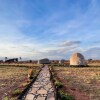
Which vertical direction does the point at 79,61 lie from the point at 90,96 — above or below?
above

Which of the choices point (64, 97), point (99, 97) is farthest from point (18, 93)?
point (99, 97)

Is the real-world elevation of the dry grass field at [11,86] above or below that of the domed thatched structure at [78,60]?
below

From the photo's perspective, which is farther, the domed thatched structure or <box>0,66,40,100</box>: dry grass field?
the domed thatched structure

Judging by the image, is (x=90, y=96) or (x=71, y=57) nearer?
(x=90, y=96)

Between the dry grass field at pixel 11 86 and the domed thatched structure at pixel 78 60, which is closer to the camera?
the dry grass field at pixel 11 86

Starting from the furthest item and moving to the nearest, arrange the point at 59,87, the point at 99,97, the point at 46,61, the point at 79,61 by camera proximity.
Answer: the point at 46,61
the point at 79,61
the point at 59,87
the point at 99,97

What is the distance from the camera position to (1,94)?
14.0 meters

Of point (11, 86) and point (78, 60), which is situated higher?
point (78, 60)

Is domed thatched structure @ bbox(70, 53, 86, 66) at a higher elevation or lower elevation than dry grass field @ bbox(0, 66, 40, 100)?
higher

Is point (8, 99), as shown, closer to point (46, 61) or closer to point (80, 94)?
point (80, 94)

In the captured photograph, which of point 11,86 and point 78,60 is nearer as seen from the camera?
point 11,86

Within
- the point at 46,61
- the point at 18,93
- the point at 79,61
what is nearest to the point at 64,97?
the point at 18,93

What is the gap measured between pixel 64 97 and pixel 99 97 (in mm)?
2228

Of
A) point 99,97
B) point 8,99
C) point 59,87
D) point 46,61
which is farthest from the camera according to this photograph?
point 46,61
